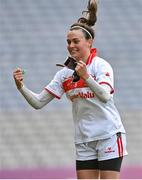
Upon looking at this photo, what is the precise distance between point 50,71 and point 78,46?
138 inches

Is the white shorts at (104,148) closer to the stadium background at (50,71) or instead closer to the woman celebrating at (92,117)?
the woman celebrating at (92,117)

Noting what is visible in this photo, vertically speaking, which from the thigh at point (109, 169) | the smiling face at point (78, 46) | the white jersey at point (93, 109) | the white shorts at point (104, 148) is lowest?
the thigh at point (109, 169)

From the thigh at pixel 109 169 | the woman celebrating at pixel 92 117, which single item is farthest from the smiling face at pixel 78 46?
the thigh at pixel 109 169

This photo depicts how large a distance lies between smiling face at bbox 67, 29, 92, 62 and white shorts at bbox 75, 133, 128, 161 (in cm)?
46

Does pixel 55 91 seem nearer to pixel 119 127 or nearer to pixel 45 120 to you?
pixel 119 127

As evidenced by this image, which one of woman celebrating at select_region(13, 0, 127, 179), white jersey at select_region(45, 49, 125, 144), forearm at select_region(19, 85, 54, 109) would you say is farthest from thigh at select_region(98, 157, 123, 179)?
forearm at select_region(19, 85, 54, 109)

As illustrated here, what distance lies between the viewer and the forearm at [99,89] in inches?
142

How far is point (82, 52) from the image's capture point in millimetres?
3854

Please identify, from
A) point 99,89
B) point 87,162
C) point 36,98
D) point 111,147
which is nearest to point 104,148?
point 111,147

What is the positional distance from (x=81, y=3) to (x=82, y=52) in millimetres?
3732

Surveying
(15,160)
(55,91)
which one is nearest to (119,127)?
(55,91)

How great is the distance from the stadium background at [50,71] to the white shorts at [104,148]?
3.11 m

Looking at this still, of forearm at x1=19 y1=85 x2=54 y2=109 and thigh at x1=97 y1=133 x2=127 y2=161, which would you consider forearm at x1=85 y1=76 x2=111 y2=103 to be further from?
forearm at x1=19 y1=85 x2=54 y2=109

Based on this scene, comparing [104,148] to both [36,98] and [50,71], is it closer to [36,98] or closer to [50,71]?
[36,98]
